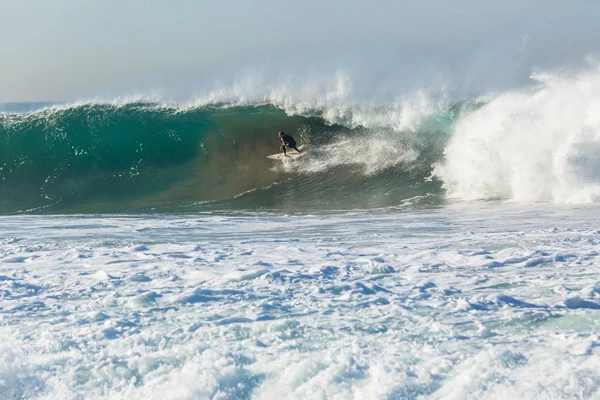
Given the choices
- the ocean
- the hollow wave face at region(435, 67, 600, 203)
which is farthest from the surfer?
the hollow wave face at region(435, 67, 600, 203)

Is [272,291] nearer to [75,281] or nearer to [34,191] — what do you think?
[75,281]

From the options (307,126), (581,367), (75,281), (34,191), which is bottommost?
(581,367)

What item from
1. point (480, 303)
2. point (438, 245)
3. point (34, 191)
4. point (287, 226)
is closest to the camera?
point (480, 303)

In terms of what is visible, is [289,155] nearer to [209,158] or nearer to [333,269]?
[209,158]

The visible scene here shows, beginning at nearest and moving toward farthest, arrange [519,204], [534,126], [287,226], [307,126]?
[287,226]
[519,204]
[534,126]
[307,126]

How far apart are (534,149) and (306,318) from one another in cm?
927

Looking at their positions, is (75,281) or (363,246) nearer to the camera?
(75,281)

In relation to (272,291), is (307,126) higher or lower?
higher

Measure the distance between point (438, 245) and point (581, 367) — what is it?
11.2ft

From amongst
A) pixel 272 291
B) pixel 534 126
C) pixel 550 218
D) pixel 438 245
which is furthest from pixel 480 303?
pixel 534 126

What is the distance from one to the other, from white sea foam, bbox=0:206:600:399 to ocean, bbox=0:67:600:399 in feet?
0.06

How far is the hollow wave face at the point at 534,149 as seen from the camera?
11.0 m

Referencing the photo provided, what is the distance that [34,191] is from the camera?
48.6ft

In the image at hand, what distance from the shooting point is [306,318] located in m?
3.96
